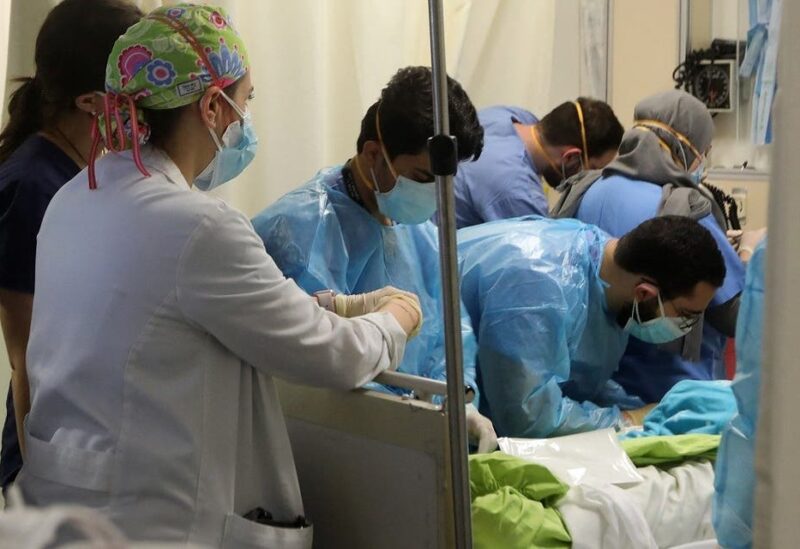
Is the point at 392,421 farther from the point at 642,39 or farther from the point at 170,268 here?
the point at 642,39

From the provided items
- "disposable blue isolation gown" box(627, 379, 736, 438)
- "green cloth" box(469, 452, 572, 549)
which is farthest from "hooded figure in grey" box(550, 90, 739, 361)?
"green cloth" box(469, 452, 572, 549)

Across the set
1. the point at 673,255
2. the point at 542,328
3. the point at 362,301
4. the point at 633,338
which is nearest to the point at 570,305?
the point at 542,328

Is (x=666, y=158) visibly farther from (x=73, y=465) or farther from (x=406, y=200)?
(x=73, y=465)

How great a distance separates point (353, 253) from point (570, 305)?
0.45m

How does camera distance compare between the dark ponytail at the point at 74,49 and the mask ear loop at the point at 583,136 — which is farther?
the mask ear loop at the point at 583,136

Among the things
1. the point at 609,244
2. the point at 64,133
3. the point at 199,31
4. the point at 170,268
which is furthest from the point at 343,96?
the point at 170,268

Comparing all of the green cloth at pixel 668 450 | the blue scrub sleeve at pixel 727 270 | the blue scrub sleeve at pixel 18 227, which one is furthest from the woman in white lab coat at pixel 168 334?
the blue scrub sleeve at pixel 727 270

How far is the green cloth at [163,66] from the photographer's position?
1.26 meters

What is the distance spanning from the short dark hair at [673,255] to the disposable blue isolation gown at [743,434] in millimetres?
954

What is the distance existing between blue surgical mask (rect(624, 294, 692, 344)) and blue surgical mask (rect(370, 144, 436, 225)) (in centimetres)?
51

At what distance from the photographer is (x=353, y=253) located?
1924mm

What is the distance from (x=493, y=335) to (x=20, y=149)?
908mm

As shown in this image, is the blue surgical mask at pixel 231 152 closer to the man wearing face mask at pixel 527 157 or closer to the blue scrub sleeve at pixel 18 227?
the blue scrub sleeve at pixel 18 227

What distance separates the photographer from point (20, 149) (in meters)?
1.56
